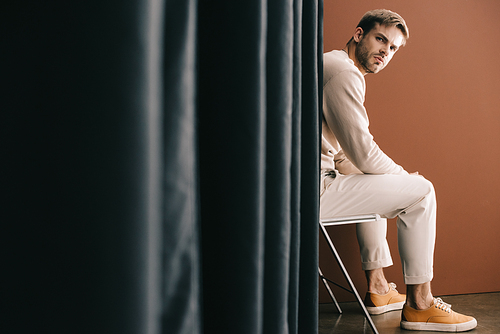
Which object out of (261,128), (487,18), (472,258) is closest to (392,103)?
(487,18)

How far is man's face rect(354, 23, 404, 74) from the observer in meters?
1.60

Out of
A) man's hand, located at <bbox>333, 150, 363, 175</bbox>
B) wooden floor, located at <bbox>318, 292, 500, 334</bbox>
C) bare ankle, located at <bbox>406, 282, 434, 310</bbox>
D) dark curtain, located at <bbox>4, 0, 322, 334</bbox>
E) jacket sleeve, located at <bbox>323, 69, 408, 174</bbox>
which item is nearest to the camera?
dark curtain, located at <bbox>4, 0, 322, 334</bbox>

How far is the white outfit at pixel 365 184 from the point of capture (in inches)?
53.1

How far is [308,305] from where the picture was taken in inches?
27.5

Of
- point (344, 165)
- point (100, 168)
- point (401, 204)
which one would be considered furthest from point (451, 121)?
point (100, 168)

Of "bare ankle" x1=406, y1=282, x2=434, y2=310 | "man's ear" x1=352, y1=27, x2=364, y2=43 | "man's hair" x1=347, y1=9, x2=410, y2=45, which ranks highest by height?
"man's hair" x1=347, y1=9, x2=410, y2=45

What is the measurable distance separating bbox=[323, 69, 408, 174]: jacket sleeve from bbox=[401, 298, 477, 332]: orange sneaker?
67cm

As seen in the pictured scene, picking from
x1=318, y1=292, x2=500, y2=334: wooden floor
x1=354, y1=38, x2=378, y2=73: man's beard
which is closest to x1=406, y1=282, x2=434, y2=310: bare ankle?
x1=318, y1=292, x2=500, y2=334: wooden floor

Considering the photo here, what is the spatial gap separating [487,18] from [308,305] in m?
2.48

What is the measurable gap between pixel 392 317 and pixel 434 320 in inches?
11.6

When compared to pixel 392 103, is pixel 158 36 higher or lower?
lower

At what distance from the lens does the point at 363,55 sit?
5.37 feet

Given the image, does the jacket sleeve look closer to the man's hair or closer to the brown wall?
the man's hair

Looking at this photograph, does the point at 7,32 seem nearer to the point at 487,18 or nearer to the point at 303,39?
the point at 303,39
